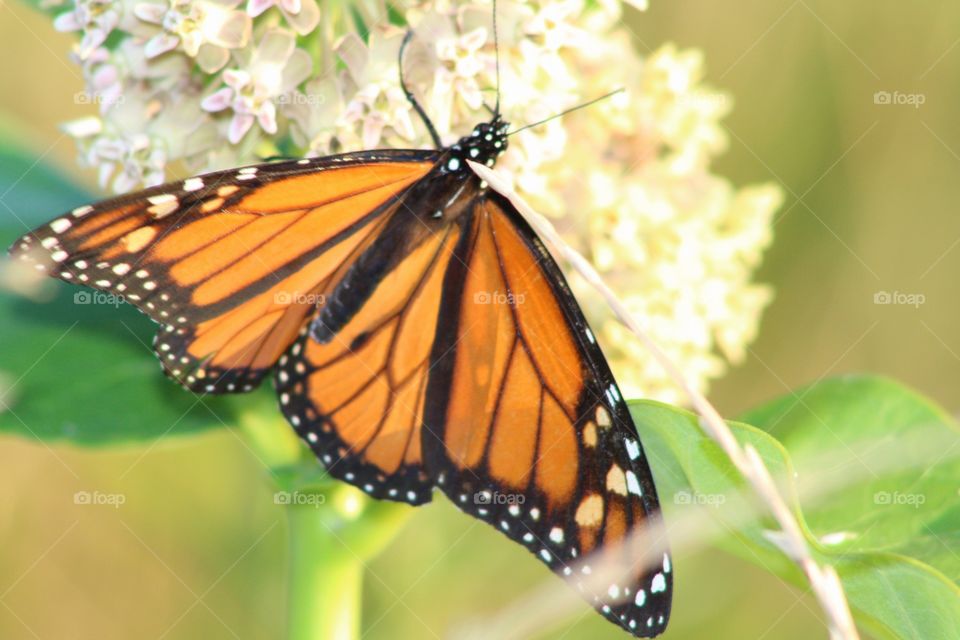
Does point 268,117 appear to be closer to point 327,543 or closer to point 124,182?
point 124,182

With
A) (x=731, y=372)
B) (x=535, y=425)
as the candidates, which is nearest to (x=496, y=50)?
(x=535, y=425)

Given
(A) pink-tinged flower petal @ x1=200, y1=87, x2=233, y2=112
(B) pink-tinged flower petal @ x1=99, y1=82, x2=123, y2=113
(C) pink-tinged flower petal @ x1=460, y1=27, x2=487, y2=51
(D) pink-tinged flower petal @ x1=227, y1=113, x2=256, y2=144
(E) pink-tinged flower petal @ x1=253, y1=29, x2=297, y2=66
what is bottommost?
(D) pink-tinged flower petal @ x1=227, y1=113, x2=256, y2=144

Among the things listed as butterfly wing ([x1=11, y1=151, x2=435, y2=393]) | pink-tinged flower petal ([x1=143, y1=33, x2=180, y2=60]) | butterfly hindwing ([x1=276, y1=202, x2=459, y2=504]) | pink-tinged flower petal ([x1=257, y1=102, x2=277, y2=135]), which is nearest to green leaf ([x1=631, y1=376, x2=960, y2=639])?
butterfly hindwing ([x1=276, y1=202, x2=459, y2=504])

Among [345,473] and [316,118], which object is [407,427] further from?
[316,118]

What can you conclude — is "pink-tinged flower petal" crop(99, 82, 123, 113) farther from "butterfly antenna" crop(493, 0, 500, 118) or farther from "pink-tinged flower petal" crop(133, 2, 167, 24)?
"butterfly antenna" crop(493, 0, 500, 118)

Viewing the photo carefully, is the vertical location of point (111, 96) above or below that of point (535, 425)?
above

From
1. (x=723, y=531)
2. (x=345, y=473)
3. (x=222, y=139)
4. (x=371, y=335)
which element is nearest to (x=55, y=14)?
(x=222, y=139)
